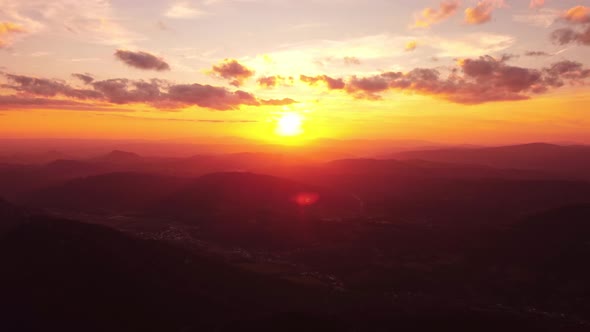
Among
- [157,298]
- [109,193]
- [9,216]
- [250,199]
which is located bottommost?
[157,298]

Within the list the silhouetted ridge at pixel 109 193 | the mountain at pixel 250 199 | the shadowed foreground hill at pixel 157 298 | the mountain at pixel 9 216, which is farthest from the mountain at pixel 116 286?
the silhouetted ridge at pixel 109 193

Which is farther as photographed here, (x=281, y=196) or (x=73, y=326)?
(x=281, y=196)

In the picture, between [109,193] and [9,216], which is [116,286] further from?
[109,193]

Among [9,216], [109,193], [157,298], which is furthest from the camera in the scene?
[109,193]

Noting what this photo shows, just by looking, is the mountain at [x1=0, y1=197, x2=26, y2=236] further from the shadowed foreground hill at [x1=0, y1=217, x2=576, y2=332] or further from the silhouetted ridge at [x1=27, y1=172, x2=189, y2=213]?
the shadowed foreground hill at [x1=0, y1=217, x2=576, y2=332]

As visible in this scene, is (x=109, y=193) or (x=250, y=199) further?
(x=109, y=193)

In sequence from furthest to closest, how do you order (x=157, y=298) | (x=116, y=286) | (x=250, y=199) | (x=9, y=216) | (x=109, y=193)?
(x=109, y=193) < (x=250, y=199) < (x=9, y=216) < (x=116, y=286) < (x=157, y=298)

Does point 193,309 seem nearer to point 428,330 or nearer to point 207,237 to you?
point 428,330

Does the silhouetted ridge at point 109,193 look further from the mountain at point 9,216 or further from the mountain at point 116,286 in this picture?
the mountain at point 116,286

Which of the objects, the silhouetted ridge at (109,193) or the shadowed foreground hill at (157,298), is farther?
the silhouetted ridge at (109,193)

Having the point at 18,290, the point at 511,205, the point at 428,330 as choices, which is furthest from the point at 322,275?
the point at 511,205

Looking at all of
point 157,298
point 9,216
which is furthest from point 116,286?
point 9,216
